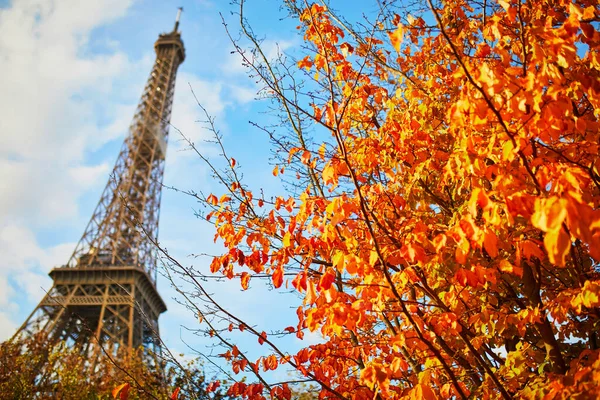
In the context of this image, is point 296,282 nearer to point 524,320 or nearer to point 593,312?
point 524,320

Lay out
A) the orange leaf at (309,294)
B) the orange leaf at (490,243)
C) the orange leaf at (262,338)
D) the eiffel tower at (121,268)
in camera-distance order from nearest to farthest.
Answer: the orange leaf at (490,243) → the orange leaf at (309,294) → the orange leaf at (262,338) → the eiffel tower at (121,268)

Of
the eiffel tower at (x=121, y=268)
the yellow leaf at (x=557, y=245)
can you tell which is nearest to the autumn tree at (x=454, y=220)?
the yellow leaf at (x=557, y=245)

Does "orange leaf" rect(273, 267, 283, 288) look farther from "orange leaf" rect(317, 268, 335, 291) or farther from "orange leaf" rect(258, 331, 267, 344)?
"orange leaf" rect(258, 331, 267, 344)

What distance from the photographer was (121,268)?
29.5 m

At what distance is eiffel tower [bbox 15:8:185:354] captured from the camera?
26.8 meters

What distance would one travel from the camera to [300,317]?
3926 mm

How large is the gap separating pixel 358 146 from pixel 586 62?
2291 millimetres

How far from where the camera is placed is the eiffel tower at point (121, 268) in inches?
1057

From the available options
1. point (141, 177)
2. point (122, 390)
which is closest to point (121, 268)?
point (141, 177)

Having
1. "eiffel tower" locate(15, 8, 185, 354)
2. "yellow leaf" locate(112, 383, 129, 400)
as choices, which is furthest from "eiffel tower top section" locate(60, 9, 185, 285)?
"yellow leaf" locate(112, 383, 129, 400)

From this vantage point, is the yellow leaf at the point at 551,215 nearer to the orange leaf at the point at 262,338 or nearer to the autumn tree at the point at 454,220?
the autumn tree at the point at 454,220

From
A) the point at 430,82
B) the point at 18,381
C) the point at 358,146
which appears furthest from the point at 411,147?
the point at 18,381

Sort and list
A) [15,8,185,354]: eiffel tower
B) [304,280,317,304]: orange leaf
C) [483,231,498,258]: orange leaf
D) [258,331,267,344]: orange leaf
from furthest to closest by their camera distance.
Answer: [15,8,185,354]: eiffel tower, [258,331,267,344]: orange leaf, [304,280,317,304]: orange leaf, [483,231,498,258]: orange leaf

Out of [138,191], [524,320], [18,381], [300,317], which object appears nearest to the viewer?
[524,320]
